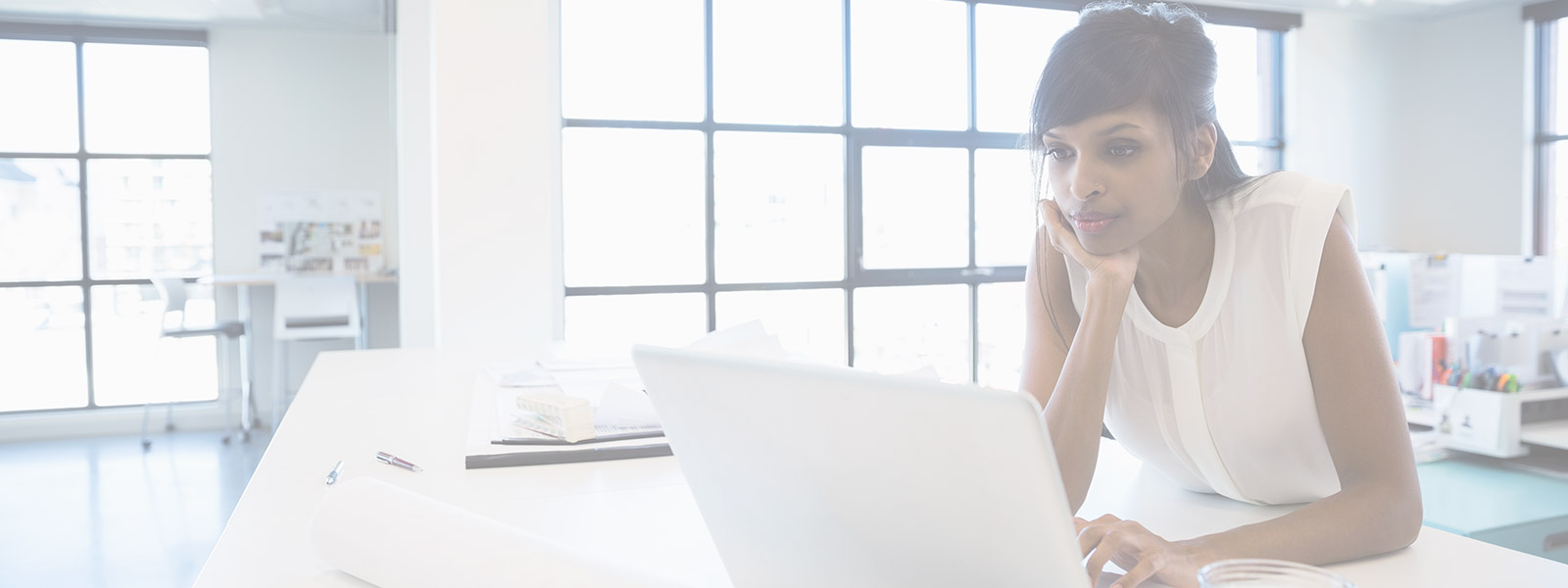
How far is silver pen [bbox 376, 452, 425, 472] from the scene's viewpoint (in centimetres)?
111

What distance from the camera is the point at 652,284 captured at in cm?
493

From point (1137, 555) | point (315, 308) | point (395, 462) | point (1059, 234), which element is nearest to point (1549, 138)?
point (1059, 234)

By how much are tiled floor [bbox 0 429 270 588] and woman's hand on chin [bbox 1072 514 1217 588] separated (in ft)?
10.6

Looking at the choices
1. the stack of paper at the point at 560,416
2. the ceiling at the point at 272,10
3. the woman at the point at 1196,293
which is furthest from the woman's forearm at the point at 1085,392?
the ceiling at the point at 272,10

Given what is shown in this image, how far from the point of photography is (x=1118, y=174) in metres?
1.00

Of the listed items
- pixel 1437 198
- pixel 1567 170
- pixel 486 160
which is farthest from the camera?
pixel 1437 198

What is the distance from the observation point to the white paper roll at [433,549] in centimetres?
63

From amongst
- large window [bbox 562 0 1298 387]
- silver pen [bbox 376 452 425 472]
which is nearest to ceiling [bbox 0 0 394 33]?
large window [bbox 562 0 1298 387]

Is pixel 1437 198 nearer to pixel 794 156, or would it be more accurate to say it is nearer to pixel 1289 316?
pixel 794 156

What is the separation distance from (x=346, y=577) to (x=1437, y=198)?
265 inches

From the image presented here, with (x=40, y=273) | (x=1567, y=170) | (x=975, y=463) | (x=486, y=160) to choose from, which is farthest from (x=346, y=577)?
(x=1567, y=170)

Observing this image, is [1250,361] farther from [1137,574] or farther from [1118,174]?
[1137,574]

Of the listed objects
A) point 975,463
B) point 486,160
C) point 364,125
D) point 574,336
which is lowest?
point 574,336

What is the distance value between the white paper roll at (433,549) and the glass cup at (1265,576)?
0.35m
